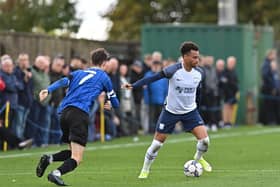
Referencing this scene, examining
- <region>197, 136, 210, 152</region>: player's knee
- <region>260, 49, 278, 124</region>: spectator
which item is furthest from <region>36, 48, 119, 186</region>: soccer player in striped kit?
<region>260, 49, 278, 124</region>: spectator

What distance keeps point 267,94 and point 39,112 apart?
11133mm

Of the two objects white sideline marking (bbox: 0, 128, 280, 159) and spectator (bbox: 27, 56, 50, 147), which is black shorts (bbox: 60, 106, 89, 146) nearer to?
white sideline marking (bbox: 0, 128, 280, 159)

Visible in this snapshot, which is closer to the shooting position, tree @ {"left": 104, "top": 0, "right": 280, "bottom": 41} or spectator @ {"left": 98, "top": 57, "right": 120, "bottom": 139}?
spectator @ {"left": 98, "top": 57, "right": 120, "bottom": 139}

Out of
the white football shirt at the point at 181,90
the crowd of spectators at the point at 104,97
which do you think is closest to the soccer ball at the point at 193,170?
the white football shirt at the point at 181,90

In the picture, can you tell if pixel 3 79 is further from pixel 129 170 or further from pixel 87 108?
pixel 87 108

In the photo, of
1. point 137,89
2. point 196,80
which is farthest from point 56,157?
point 137,89

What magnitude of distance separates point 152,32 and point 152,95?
4.87 meters

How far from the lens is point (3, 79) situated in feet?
67.9

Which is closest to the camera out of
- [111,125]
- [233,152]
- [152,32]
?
[233,152]

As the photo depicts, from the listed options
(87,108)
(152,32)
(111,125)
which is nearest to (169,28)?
(152,32)

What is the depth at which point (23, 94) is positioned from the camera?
21375 mm

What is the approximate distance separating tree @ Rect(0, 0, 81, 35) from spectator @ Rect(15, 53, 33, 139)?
50.6 feet

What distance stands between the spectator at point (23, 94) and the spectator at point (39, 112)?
0.64ft

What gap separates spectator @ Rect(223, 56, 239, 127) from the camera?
1144 inches
